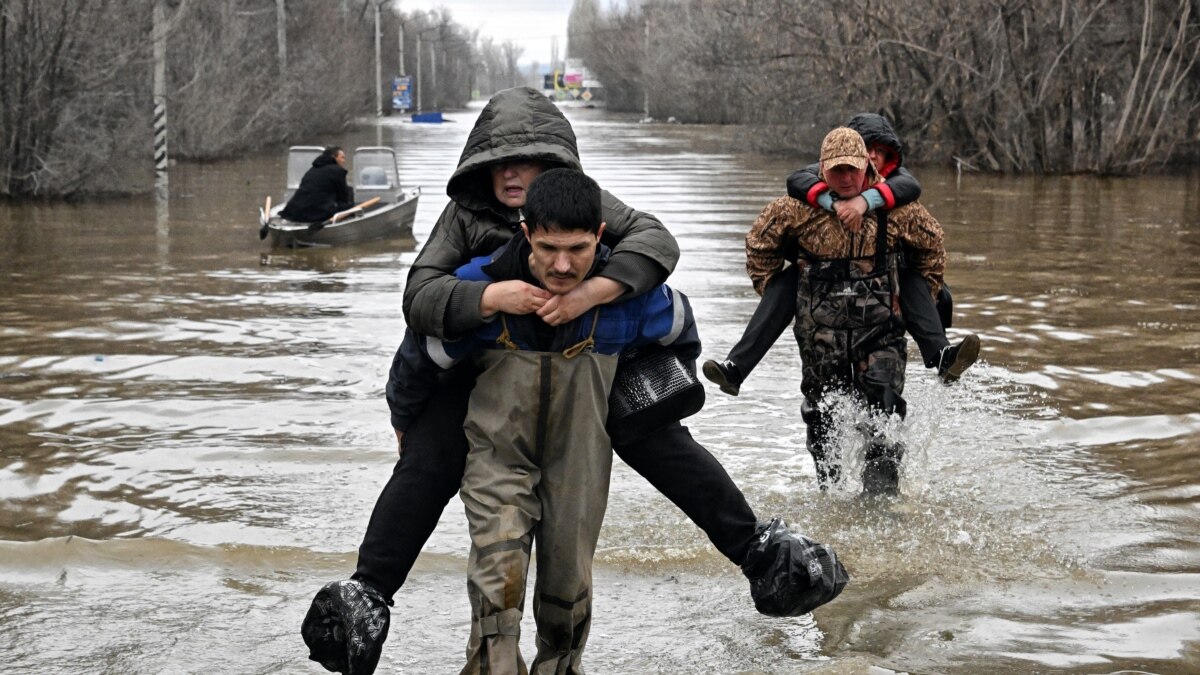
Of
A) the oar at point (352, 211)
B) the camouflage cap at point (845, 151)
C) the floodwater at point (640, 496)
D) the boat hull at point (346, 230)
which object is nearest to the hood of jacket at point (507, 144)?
the floodwater at point (640, 496)

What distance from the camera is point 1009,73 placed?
33562mm

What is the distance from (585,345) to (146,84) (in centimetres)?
3535

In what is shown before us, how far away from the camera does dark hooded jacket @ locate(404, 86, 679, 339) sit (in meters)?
4.25

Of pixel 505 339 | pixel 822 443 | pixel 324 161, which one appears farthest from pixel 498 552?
pixel 324 161

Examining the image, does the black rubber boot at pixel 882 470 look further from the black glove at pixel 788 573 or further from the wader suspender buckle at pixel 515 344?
the wader suspender buckle at pixel 515 344

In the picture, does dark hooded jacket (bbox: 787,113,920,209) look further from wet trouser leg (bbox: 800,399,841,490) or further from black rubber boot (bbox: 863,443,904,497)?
black rubber boot (bbox: 863,443,904,497)

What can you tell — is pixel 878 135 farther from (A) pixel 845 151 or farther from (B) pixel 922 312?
(B) pixel 922 312

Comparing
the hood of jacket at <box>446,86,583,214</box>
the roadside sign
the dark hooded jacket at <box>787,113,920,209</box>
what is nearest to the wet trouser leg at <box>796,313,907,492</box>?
the dark hooded jacket at <box>787,113,920,209</box>

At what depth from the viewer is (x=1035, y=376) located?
10.4 meters

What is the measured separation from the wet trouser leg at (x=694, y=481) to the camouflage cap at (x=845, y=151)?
2.30 meters

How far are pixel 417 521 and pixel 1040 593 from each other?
2677 mm

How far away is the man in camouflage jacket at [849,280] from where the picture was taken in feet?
22.1

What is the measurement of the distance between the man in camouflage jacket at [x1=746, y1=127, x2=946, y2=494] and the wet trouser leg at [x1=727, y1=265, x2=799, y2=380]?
3.1 inches


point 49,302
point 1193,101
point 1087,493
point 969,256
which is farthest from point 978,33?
point 1087,493
